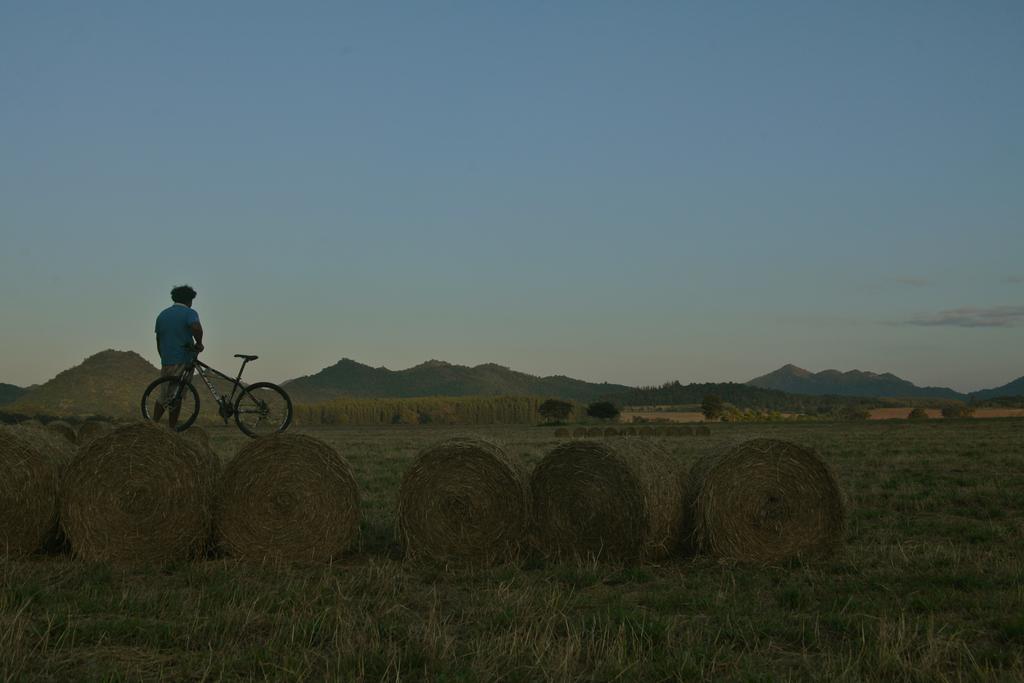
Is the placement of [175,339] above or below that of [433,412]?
above

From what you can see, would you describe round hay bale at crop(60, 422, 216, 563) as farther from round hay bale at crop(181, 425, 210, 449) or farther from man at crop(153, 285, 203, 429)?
man at crop(153, 285, 203, 429)

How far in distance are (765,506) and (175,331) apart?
8348 mm

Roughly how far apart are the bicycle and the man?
71 millimetres

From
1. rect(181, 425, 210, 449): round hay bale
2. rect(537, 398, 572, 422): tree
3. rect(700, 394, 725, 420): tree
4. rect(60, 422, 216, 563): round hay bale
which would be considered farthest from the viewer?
rect(537, 398, 572, 422): tree

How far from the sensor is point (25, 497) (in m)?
9.84

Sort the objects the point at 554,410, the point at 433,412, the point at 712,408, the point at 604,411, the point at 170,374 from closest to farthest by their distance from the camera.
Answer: the point at 170,374 < the point at 712,408 < the point at 554,410 < the point at 604,411 < the point at 433,412

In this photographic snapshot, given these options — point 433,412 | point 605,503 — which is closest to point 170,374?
point 605,503

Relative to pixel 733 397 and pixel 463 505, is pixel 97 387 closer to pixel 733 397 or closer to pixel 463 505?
pixel 733 397

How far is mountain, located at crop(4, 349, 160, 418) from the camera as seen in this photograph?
133 m

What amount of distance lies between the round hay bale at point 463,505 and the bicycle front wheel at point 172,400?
14.4ft

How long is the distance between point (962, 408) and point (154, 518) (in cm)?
8246

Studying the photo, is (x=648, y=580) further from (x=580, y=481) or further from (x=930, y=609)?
(x=930, y=609)

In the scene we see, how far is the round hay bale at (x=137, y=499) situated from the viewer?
9.70 m

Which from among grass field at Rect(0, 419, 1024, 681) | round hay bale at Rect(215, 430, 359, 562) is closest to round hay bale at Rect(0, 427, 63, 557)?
grass field at Rect(0, 419, 1024, 681)
